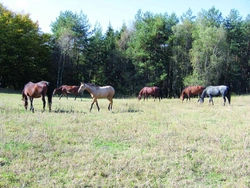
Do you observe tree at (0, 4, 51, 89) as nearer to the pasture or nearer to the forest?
the forest

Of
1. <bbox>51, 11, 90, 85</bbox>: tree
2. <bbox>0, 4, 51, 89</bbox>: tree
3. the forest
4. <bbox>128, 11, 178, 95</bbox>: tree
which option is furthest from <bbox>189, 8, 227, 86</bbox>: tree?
<bbox>0, 4, 51, 89</bbox>: tree

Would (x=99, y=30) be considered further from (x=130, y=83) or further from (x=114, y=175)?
(x=114, y=175)

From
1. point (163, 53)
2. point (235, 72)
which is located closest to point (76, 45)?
point (163, 53)

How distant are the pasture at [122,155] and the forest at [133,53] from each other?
27.7 m

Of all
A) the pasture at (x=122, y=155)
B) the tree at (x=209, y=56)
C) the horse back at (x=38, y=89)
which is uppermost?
the tree at (x=209, y=56)

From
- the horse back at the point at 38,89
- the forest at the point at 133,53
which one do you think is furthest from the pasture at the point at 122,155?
the forest at the point at 133,53

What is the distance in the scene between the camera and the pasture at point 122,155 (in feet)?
15.3

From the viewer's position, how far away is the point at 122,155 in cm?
603

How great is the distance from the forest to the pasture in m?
27.7

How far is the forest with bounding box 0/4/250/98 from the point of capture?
34938 mm

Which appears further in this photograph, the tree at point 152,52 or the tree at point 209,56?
the tree at point 152,52

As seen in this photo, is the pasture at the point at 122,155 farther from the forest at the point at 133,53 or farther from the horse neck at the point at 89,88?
the forest at the point at 133,53

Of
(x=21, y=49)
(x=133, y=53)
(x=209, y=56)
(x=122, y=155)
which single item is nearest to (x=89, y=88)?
(x=122, y=155)

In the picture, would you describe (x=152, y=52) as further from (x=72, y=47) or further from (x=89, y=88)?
(x=89, y=88)
